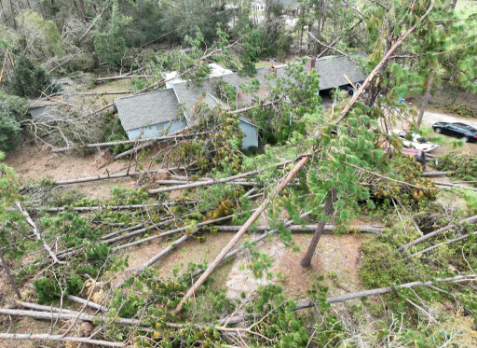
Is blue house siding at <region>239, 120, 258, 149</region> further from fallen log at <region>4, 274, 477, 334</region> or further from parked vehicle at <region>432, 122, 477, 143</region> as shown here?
parked vehicle at <region>432, 122, 477, 143</region>

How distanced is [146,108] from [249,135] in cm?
592

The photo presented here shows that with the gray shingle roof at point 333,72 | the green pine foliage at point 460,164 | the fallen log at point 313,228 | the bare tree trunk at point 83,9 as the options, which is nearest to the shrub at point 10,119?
the fallen log at point 313,228

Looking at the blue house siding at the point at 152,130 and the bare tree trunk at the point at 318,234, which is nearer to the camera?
the bare tree trunk at the point at 318,234

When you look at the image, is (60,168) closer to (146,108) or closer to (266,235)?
(146,108)

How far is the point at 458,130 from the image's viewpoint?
1570 centimetres

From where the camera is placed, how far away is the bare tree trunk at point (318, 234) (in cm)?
703

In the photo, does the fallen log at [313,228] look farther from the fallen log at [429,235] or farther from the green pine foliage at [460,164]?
the green pine foliage at [460,164]

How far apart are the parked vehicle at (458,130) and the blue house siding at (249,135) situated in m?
10.7

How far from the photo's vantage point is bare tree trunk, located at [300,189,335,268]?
277 inches

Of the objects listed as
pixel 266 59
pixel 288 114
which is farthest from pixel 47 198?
pixel 266 59

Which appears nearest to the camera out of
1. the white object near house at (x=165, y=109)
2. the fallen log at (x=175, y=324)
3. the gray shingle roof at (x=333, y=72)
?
the fallen log at (x=175, y=324)

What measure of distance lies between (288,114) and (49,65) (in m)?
17.9

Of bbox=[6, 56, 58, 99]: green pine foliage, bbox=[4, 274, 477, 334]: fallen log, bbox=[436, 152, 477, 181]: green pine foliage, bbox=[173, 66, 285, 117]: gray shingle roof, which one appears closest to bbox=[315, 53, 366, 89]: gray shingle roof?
bbox=[173, 66, 285, 117]: gray shingle roof

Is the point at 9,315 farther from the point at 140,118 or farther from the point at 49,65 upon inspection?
the point at 49,65
